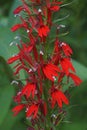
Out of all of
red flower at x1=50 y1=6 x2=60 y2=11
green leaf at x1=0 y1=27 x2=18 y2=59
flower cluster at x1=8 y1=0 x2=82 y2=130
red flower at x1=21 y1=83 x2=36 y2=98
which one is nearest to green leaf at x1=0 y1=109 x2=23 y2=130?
green leaf at x1=0 y1=27 x2=18 y2=59

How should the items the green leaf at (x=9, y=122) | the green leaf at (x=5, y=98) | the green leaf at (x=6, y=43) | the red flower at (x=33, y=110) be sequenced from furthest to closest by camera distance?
1. the green leaf at (x=9, y=122)
2. the green leaf at (x=5, y=98)
3. the green leaf at (x=6, y=43)
4. the red flower at (x=33, y=110)

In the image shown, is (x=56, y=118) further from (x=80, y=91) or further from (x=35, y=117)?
(x=80, y=91)

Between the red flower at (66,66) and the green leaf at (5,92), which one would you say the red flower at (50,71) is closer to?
the red flower at (66,66)

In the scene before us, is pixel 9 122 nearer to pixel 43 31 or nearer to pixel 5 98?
pixel 5 98

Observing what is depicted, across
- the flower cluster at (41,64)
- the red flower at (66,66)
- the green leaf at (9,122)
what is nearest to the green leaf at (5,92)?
the green leaf at (9,122)

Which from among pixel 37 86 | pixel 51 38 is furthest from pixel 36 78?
pixel 51 38

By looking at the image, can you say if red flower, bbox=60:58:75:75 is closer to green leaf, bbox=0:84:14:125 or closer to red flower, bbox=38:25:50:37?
red flower, bbox=38:25:50:37

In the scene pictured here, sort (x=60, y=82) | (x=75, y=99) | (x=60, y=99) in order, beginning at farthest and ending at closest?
1. (x=75, y=99)
2. (x=60, y=82)
3. (x=60, y=99)

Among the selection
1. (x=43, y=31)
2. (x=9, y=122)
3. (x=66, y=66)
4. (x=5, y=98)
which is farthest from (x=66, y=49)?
(x=9, y=122)
